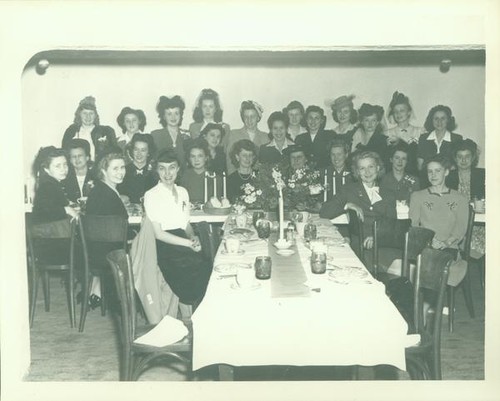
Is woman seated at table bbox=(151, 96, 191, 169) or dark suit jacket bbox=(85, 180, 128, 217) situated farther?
woman seated at table bbox=(151, 96, 191, 169)

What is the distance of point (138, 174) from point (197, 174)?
2.09ft

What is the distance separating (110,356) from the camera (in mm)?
3924

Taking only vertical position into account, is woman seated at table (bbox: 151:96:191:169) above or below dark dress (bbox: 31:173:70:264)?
above

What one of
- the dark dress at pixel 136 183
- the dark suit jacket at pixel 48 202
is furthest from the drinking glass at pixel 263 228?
the dark dress at pixel 136 183

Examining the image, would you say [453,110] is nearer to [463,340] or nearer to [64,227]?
[463,340]

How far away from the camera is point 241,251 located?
11.6 ft

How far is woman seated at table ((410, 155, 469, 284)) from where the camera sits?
4.54m

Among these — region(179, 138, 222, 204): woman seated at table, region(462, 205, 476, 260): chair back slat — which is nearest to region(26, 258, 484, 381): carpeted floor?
region(462, 205, 476, 260): chair back slat

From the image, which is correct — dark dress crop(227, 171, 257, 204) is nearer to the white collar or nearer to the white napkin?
the white collar

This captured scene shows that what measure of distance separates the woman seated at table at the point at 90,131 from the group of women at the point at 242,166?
0.04 ft

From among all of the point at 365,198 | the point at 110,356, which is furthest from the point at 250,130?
the point at 110,356

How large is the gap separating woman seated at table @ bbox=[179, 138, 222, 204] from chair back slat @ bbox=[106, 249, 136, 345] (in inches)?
116

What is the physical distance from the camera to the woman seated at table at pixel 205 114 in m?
7.31

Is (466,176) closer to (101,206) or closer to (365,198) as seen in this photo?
(365,198)
